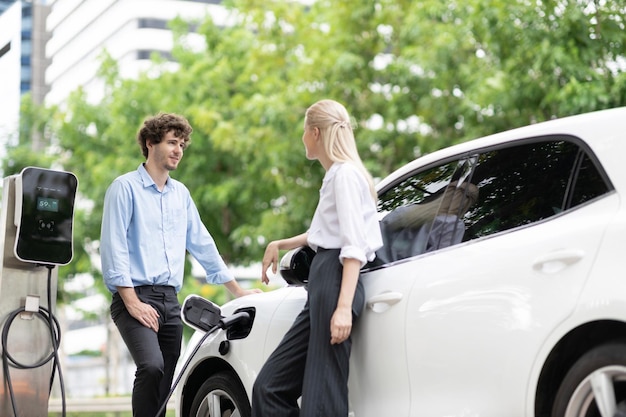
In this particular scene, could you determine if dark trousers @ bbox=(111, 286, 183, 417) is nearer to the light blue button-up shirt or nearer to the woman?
the light blue button-up shirt

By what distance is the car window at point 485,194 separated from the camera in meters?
3.46

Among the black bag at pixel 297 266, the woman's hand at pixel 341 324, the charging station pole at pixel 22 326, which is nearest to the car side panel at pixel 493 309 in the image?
the woman's hand at pixel 341 324

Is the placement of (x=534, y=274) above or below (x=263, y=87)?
below

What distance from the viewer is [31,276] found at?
5863 millimetres

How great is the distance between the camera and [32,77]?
4334 cm

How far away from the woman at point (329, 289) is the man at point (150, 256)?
41.8 inches

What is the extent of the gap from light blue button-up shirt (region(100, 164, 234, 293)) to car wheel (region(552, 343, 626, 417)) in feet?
8.25

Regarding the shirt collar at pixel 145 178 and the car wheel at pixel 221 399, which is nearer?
the car wheel at pixel 221 399

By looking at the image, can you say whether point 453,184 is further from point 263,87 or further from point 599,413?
point 263,87

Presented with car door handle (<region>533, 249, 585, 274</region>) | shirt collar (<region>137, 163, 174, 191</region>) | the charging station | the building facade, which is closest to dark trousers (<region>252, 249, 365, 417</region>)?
car door handle (<region>533, 249, 585, 274</region>)

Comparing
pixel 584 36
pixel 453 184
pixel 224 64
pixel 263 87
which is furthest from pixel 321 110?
pixel 224 64

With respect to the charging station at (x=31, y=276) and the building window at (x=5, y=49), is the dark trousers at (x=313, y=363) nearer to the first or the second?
the charging station at (x=31, y=276)

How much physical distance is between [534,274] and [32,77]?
4252cm

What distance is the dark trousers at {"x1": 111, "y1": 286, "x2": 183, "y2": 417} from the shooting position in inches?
196
